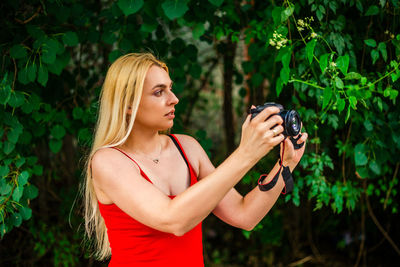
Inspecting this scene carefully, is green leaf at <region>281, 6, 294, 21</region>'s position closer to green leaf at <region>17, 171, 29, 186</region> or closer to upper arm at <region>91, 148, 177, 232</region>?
upper arm at <region>91, 148, 177, 232</region>

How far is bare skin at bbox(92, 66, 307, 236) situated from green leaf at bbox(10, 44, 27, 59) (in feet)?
2.76

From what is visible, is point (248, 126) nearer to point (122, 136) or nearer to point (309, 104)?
point (122, 136)

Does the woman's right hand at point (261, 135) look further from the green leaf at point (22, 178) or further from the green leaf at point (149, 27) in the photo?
the green leaf at point (22, 178)

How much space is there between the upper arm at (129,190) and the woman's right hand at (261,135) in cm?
31

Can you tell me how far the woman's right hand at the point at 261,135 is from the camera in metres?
1.30

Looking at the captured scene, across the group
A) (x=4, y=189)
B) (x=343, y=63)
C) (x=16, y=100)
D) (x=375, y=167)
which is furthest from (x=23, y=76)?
(x=375, y=167)

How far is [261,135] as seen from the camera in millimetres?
1306

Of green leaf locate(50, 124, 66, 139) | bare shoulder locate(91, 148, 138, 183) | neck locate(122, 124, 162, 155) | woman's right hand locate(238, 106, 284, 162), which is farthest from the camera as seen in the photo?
green leaf locate(50, 124, 66, 139)

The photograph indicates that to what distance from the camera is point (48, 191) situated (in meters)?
3.40

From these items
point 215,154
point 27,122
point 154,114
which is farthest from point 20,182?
point 215,154

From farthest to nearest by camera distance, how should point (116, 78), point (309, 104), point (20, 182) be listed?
point (309, 104), point (20, 182), point (116, 78)

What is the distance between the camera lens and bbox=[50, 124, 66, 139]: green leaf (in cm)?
247

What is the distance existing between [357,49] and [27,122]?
1.91 m

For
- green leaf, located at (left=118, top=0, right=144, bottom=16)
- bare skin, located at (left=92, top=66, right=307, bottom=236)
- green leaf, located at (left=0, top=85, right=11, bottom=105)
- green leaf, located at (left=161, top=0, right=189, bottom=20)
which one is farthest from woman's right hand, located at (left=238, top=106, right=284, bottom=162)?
green leaf, located at (left=0, top=85, right=11, bottom=105)
